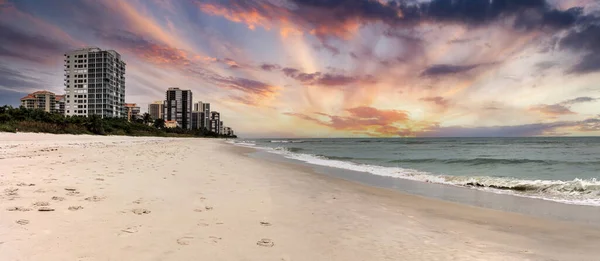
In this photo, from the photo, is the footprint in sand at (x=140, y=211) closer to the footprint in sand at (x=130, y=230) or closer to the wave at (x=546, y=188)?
the footprint in sand at (x=130, y=230)

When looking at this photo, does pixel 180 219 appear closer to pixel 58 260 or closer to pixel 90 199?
pixel 58 260

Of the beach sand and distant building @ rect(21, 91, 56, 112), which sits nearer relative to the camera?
the beach sand

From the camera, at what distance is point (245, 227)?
5.17 m

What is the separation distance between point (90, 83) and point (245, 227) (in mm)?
170223

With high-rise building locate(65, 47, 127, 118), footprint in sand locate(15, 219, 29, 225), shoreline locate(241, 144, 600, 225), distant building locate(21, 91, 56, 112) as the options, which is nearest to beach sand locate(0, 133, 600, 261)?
footprint in sand locate(15, 219, 29, 225)

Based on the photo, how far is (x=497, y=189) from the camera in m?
12.4

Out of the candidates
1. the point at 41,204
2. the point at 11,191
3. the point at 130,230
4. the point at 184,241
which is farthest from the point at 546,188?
the point at 11,191

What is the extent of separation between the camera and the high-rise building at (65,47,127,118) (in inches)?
5571

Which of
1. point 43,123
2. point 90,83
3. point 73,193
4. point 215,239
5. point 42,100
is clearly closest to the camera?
point 215,239

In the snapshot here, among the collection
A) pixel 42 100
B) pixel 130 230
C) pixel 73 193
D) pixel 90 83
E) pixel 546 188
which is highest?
pixel 90 83

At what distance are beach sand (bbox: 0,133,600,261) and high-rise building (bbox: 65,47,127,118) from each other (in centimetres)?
15816

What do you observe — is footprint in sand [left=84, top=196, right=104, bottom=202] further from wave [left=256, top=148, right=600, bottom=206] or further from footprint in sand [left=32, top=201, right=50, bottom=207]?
wave [left=256, top=148, right=600, bottom=206]

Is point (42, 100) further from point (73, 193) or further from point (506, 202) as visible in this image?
point (506, 202)

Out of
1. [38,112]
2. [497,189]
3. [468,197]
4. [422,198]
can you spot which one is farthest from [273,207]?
[38,112]
